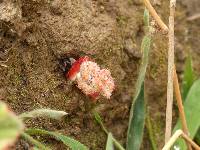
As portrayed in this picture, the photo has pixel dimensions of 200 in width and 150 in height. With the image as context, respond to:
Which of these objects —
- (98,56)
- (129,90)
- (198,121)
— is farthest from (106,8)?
(198,121)

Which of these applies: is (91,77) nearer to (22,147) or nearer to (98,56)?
(98,56)

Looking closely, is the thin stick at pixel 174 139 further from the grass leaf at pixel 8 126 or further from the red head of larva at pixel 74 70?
the grass leaf at pixel 8 126

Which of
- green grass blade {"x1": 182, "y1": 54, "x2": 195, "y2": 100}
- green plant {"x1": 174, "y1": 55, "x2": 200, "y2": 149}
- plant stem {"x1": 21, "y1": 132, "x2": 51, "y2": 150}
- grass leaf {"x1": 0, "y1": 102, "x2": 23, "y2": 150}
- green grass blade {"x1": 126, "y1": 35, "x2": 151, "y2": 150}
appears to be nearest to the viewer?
grass leaf {"x1": 0, "y1": 102, "x2": 23, "y2": 150}

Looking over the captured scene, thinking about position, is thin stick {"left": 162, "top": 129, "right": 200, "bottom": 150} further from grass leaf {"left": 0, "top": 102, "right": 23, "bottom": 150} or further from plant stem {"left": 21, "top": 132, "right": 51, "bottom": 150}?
grass leaf {"left": 0, "top": 102, "right": 23, "bottom": 150}

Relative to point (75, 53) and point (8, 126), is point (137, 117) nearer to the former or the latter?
point (75, 53)

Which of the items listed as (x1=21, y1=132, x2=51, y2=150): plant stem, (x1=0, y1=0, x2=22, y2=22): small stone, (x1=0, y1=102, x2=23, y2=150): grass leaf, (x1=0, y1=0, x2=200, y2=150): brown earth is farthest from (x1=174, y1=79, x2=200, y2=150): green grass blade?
(x1=0, y1=102, x2=23, y2=150): grass leaf
